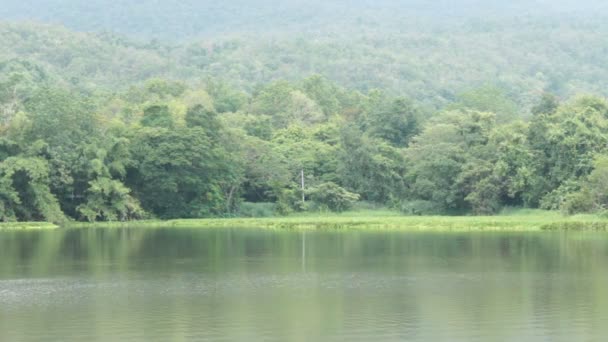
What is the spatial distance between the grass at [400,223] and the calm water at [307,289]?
4.83 m

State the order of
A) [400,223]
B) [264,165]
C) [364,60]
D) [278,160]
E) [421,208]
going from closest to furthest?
1. [400,223]
2. [421,208]
3. [264,165]
4. [278,160]
5. [364,60]

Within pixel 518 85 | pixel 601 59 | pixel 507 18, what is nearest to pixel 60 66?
pixel 518 85

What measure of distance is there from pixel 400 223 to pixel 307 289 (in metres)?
25.2

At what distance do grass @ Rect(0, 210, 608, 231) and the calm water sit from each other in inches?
190

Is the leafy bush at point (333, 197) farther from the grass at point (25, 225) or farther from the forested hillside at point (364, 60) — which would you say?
the forested hillside at point (364, 60)

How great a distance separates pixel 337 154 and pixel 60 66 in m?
71.2

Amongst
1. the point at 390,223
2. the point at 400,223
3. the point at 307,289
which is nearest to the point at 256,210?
the point at 390,223

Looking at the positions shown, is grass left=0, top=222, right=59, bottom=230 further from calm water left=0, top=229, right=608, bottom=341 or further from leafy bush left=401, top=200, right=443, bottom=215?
leafy bush left=401, top=200, right=443, bottom=215

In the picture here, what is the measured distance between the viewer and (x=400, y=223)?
51.1 metres

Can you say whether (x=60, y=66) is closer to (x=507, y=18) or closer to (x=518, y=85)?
(x=518, y=85)

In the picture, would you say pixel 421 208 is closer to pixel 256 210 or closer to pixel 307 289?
pixel 256 210

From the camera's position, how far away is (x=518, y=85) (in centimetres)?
13912

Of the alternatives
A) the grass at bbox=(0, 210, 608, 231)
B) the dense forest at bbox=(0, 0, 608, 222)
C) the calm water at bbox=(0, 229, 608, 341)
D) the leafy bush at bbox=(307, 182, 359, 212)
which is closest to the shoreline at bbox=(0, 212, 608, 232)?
the grass at bbox=(0, 210, 608, 231)

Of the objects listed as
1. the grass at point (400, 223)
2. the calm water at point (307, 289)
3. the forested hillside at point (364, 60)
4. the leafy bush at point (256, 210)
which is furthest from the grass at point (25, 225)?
the forested hillside at point (364, 60)
